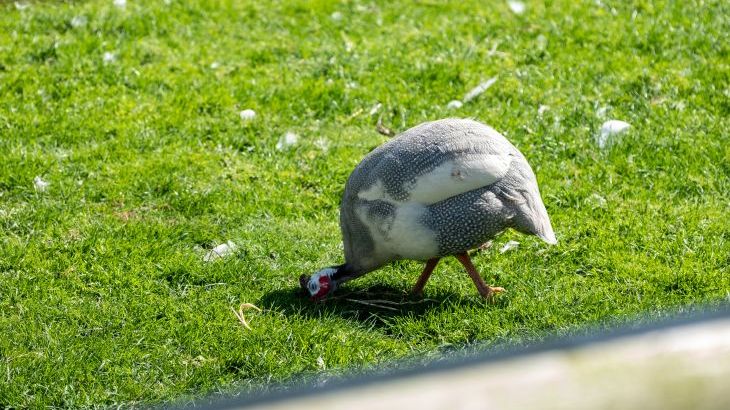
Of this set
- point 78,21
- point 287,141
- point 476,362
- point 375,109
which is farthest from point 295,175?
point 476,362

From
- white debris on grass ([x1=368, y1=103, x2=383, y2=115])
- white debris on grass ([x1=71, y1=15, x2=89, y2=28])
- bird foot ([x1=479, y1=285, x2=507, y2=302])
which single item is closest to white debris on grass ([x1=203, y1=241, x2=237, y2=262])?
bird foot ([x1=479, y1=285, x2=507, y2=302])

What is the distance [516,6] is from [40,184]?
378 centimetres

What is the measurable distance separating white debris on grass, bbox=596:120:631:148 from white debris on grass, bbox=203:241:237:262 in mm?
2171

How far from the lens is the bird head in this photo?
4129 millimetres

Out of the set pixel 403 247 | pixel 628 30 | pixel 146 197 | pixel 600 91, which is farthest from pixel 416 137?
pixel 628 30

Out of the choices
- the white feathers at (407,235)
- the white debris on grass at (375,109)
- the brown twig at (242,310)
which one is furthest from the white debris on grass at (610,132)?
the brown twig at (242,310)

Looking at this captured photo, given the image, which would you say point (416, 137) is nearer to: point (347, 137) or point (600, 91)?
point (347, 137)

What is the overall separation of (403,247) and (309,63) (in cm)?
284

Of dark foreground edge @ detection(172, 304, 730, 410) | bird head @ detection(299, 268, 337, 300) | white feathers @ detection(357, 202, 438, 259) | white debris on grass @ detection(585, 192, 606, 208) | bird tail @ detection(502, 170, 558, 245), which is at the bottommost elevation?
bird head @ detection(299, 268, 337, 300)

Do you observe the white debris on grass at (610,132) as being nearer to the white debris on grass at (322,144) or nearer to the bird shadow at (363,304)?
the white debris on grass at (322,144)

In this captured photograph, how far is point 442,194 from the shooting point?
387 centimetres

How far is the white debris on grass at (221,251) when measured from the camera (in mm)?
4590

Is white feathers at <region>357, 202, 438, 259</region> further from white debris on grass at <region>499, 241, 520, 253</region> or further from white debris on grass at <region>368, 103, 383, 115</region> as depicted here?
white debris on grass at <region>368, 103, 383, 115</region>

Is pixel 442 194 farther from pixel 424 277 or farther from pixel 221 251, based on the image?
pixel 221 251
